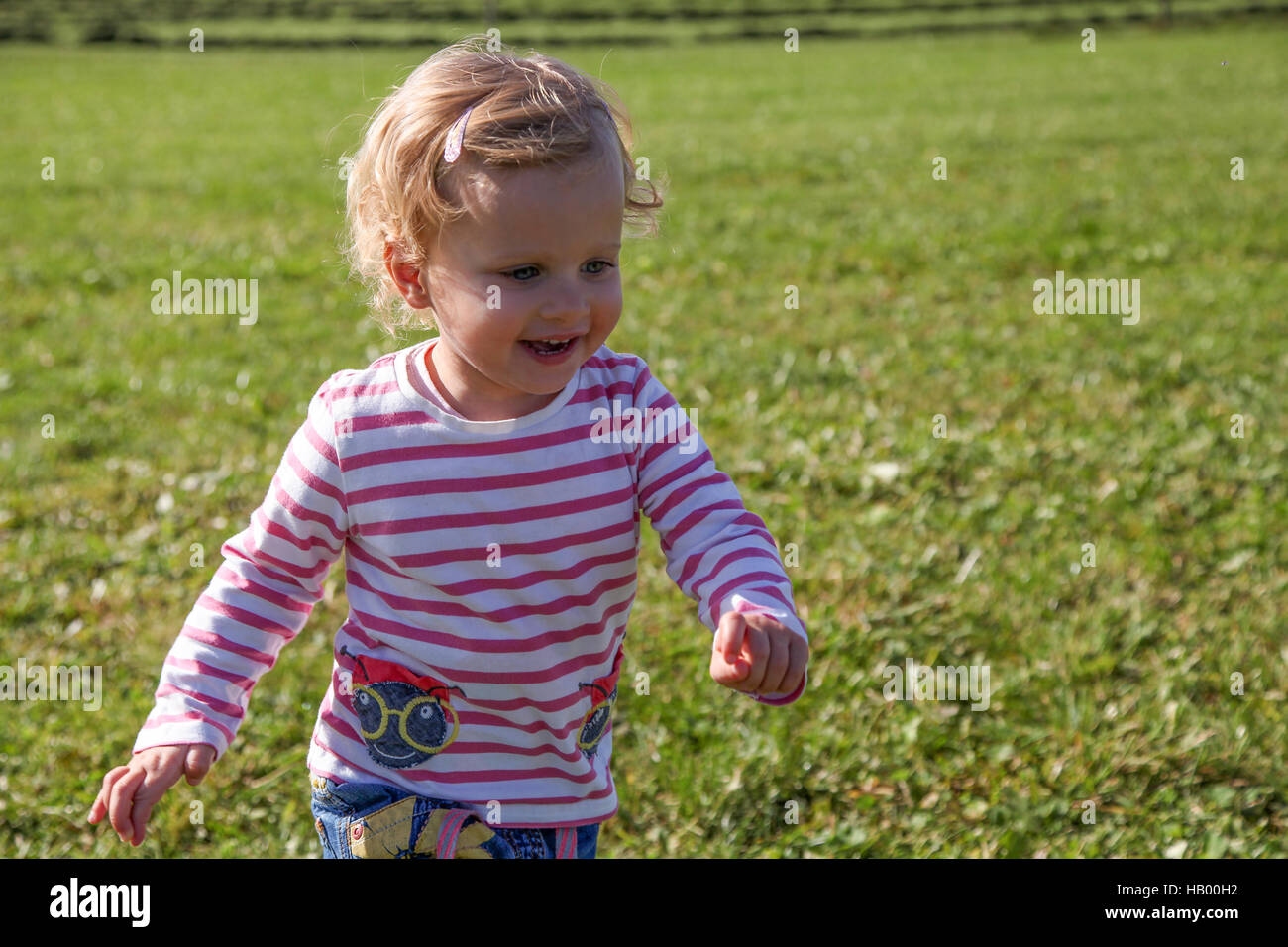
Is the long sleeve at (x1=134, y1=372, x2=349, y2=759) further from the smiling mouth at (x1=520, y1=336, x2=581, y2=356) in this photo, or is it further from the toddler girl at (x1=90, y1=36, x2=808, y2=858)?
the smiling mouth at (x1=520, y1=336, x2=581, y2=356)

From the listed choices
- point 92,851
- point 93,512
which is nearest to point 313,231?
point 93,512

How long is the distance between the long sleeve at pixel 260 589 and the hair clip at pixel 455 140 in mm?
447

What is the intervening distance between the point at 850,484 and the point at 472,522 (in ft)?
10.4

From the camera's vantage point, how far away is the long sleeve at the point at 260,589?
2154 mm

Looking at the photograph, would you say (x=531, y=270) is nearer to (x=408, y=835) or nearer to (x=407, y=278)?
(x=407, y=278)

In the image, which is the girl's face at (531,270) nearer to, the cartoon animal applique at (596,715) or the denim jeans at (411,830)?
the cartoon animal applique at (596,715)

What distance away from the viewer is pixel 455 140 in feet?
6.70

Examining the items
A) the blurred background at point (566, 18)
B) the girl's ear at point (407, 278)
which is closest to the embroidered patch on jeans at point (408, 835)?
the girl's ear at point (407, 278)

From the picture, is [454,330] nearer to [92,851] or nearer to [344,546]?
[344,546]

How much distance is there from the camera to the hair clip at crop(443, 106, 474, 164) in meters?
2.04

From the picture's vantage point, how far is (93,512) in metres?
4.99

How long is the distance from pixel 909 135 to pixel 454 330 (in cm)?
1284

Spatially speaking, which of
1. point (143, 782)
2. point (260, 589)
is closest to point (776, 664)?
point (260, 589)

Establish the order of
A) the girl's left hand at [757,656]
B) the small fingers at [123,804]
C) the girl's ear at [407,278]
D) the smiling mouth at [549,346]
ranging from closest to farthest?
the girl's left hand at [757,656] < the small fingers at [123,804] < the smiling mouth at [549,346] < the girl's ear at [407,278]
